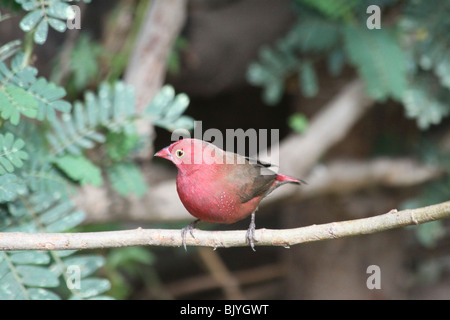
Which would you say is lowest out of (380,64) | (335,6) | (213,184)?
(213,184)

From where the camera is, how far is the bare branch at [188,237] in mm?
1855

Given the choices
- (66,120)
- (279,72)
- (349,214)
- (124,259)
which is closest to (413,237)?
(349,214)

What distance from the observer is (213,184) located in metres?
2.21

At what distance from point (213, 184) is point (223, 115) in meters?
3.26

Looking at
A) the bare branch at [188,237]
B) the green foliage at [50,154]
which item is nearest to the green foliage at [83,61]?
the green foliage at [50,154]

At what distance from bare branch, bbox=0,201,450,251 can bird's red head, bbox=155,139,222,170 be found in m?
0.33

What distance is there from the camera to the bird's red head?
224cm

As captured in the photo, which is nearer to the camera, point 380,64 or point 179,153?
point 179,153

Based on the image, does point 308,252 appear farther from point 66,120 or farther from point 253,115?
point 66,120

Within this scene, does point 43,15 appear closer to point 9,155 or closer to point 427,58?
point 9,155

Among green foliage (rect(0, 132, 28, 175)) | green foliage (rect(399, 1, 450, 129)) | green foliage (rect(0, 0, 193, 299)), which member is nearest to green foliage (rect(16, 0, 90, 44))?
green foliage (rect(0, 0, 193, 299))

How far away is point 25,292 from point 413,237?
443 cm

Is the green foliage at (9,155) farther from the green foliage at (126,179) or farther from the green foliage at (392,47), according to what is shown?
the green foliage at (392,47)

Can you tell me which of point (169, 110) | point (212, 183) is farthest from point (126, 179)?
point (212, 183)
